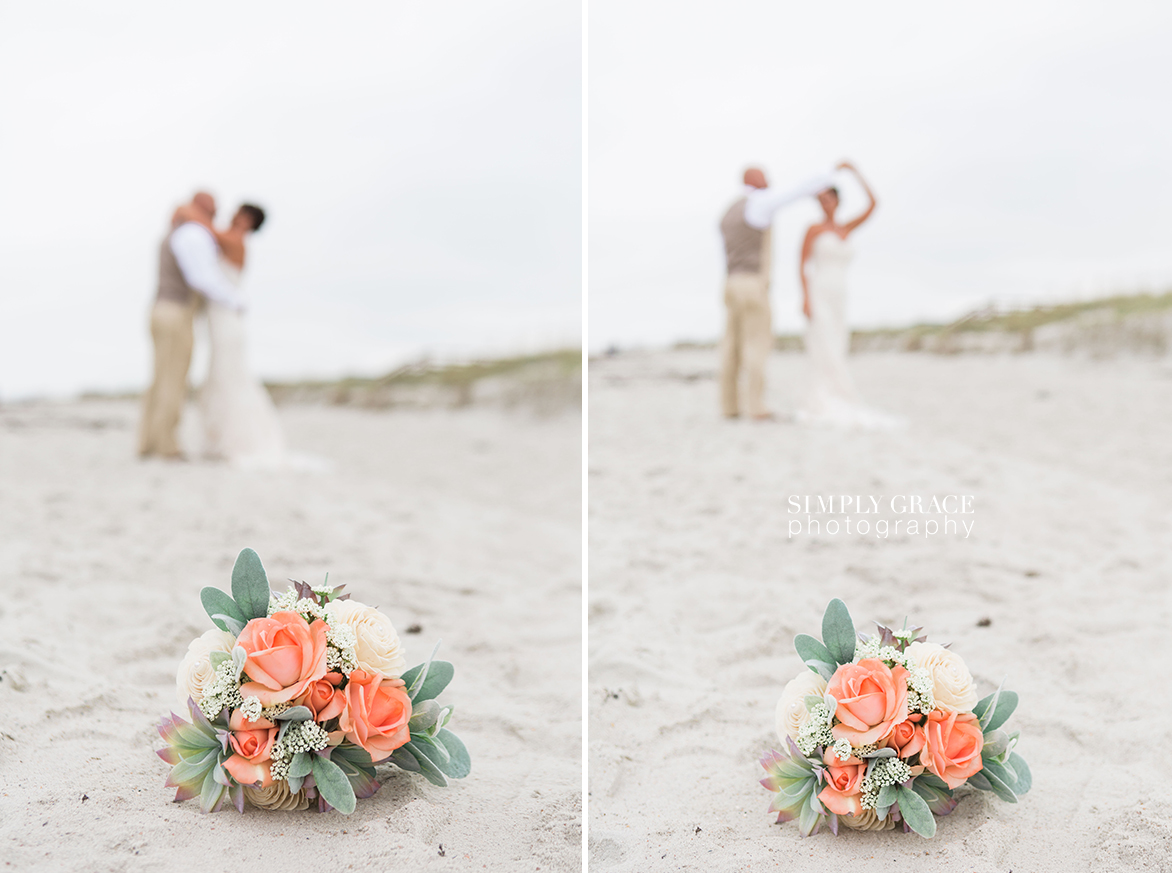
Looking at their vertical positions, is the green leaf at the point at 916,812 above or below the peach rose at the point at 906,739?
below

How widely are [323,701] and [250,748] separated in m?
0.13

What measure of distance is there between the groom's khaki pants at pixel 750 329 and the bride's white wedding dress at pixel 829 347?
231 mm

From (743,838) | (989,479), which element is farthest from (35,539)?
(989,479)

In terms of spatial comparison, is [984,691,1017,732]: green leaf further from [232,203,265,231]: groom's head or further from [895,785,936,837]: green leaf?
[232,203,265,231]: groom's head

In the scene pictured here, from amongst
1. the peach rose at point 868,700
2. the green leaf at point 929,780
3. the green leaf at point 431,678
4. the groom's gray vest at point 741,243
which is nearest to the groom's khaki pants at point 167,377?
the groom's gray vest at point 741,243

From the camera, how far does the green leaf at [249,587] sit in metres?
1.54

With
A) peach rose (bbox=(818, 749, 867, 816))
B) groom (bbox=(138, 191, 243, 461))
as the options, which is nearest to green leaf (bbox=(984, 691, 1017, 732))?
peach rose (bbox=(818, 749, 867, 816))

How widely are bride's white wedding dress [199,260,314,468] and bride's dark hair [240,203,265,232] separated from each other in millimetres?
237

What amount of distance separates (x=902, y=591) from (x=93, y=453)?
13.5 ft

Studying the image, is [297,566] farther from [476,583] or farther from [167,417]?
[167,417]

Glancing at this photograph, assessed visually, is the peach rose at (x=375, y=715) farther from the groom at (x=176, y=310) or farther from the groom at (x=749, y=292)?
the groom at (x=176, y=310)

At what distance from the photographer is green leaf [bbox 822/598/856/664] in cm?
164

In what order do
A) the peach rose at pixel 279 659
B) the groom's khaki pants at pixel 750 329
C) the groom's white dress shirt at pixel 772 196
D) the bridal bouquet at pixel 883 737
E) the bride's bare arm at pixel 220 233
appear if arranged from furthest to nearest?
the bride's bare arm at pixel 220 233 < the groom's khaki pants at pixel 750 329 < the groom's white dress shirt at pixel 772 196 < the bridal bouquet at pixel 883 737 < the peach rose at pixel 279 659

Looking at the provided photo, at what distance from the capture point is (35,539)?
135 inches
